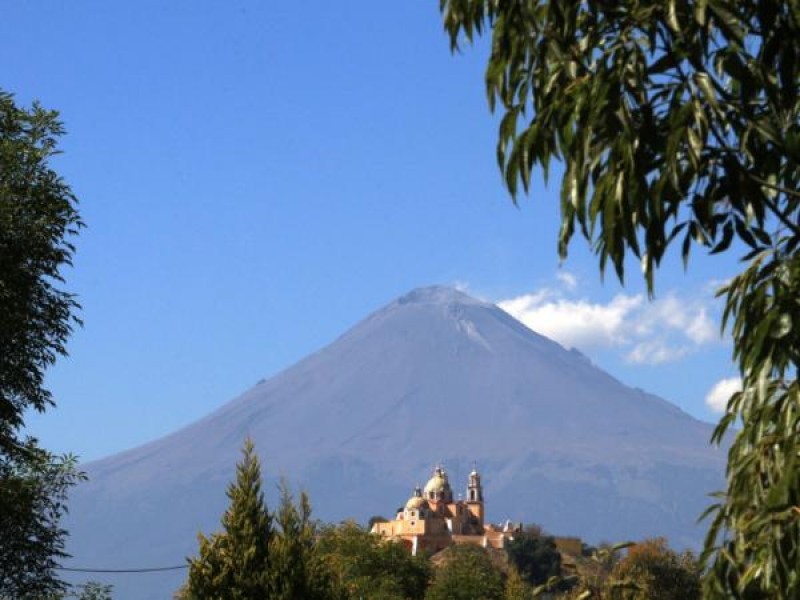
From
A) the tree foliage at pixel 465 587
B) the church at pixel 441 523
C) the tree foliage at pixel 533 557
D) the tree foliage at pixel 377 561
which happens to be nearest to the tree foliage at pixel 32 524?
the tree foliage at pixel 377 561

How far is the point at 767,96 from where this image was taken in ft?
31.5

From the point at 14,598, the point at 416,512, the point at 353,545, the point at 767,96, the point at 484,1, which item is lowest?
the point at 14,598

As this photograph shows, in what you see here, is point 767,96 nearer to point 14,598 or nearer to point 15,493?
point 15,493

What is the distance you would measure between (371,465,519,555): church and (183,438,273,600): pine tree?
135m

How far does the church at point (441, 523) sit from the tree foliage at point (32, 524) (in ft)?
452

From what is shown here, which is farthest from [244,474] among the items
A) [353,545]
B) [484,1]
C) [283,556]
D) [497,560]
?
[497,560]

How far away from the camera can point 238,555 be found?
26.4 metres

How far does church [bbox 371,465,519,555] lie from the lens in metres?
167

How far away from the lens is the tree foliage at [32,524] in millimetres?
23308

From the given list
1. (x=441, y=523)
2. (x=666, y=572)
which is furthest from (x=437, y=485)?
(x=666, y=572)

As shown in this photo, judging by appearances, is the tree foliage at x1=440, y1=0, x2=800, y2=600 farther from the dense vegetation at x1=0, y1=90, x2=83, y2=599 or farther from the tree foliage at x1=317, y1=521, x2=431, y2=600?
the tree foliage at x1=317, y1=521, x2=431, y2=600

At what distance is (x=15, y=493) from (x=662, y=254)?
15.7 m

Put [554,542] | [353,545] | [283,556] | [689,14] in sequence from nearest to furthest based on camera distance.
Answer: [689,14] → [283,556] → [353,545] → [554,542]

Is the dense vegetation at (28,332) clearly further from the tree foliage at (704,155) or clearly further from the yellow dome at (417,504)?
the yellow dome at (417,504)
